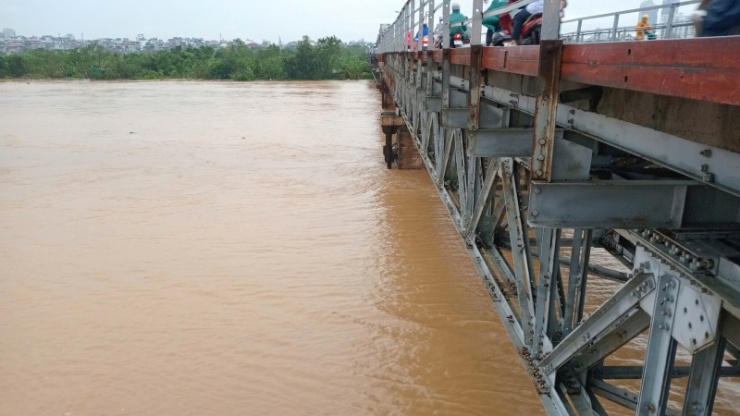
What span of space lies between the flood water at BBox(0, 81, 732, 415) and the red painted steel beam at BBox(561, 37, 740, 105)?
428cm

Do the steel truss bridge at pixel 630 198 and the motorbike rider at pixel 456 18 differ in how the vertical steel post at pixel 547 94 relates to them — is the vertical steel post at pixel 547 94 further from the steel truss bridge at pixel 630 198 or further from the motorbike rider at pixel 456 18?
the motorbike rider at pixel 456 18

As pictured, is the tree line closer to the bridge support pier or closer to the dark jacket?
the bridge support pier

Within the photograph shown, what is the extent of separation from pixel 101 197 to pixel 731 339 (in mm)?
13333

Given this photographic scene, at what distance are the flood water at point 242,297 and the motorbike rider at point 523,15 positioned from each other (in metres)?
3.34

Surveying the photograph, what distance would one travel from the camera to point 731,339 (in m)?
1.88

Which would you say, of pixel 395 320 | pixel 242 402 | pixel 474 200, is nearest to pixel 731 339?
pixel 474 200

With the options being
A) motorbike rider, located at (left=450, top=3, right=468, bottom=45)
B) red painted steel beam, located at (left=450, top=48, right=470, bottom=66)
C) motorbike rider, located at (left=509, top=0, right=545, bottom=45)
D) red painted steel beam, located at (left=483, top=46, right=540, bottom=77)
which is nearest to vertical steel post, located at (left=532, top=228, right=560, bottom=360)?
red painted steel beam, located at (left=483, top=46, right=540, bottom=77)

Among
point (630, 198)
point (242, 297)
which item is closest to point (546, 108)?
point (630, 198)

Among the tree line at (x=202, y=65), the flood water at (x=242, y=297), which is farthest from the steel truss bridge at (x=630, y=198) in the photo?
the tree line at (x=202, y=65)

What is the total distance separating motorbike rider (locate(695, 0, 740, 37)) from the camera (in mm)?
1948

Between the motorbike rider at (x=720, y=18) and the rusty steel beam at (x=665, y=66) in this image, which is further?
the motorbike rider at (x=720, y=18)

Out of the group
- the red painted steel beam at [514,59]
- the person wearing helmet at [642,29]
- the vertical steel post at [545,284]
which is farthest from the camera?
the vertical steel post at [545,284]

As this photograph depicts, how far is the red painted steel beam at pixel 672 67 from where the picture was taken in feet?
4.69

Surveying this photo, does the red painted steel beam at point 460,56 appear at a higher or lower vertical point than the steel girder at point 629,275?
higher
